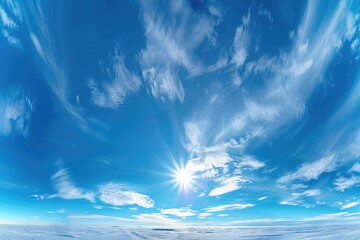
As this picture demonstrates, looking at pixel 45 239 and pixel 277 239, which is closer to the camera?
pixel 45 239

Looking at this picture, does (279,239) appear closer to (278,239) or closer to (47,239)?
(278,239)

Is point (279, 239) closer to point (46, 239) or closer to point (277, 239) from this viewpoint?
point (277, 239)

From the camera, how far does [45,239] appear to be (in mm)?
73562

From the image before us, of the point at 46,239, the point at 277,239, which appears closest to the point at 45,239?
the point at 46,239

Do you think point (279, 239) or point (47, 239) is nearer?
point (47, 239)

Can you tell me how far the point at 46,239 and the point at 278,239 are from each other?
349ft

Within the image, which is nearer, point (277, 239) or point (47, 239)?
point (47, 239)

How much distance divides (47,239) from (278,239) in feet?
348

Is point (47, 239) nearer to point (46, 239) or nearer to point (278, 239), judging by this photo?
point (46, 239)

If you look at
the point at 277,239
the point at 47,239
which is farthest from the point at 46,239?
the point at 277,239

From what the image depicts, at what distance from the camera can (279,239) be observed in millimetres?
90750

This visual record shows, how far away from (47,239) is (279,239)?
4183 inches

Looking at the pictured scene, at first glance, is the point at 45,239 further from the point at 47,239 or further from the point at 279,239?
the point at 279,239

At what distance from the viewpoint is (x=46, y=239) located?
241 feet
